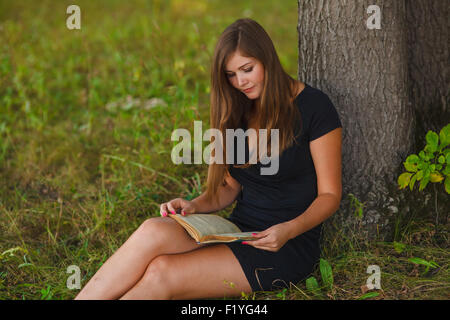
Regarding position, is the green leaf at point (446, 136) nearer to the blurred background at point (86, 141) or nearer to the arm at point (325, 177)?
the arm at point (325, 177)

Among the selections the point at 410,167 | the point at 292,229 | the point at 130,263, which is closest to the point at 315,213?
the point at 292,229

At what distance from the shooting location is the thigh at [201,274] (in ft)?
7.11

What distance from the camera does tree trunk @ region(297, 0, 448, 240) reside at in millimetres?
2488

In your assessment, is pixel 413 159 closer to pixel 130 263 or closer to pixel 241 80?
pixel 241 80

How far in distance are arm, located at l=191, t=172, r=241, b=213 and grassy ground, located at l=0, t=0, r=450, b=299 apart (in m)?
0.49

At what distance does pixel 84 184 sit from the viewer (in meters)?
3.51

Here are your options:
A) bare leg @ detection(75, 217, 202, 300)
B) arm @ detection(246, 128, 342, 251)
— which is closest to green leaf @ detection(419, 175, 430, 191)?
arm @ detection(246, 128, 342, 251)

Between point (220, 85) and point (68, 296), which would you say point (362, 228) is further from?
point (68, 296)

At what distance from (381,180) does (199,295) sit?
43.6 inches

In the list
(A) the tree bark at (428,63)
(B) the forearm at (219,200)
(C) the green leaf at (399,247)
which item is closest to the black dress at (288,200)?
(B) the forearm at (219,200)

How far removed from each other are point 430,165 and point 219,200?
3.45 feet

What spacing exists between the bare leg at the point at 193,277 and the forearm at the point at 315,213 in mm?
312

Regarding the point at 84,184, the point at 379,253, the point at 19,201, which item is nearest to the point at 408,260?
the point at 379,253

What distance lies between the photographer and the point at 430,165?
8.02ft
